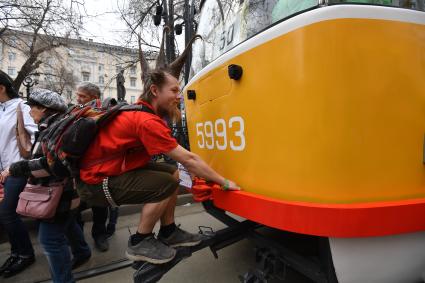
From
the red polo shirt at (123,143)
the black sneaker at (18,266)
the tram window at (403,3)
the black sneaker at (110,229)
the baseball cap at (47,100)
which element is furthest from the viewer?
the black sneaker at (110,229)

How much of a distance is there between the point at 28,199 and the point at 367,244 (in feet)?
6.77

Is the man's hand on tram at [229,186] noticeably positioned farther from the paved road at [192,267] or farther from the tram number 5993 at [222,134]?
the paved road at [192,267]

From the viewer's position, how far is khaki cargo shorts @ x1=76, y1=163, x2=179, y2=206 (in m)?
1.78

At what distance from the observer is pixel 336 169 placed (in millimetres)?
1326

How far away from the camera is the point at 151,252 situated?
183cm

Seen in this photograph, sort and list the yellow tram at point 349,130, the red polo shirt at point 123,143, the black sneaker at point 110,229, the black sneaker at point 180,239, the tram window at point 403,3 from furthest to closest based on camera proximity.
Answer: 1. the black sneaker at point 110,229
2. the black sneaker at point 180,239
3. the red polo shirt at point 123,143
4. the tram window at point 403,3
5. the yellow tram at point 349,130

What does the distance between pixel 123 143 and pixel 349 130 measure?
46.0 inches

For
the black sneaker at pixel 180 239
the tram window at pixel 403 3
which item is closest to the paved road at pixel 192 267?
the black sneaker at pixel 180 239

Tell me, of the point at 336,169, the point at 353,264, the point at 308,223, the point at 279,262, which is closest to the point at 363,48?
the point at 336,169

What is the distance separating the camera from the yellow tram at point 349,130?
131 cm

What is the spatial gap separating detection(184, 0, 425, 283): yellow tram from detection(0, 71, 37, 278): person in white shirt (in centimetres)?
218

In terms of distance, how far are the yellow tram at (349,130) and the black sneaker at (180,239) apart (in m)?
0.64

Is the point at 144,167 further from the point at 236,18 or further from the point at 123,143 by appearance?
the point at 236,18

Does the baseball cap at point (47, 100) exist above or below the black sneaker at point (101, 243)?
above
